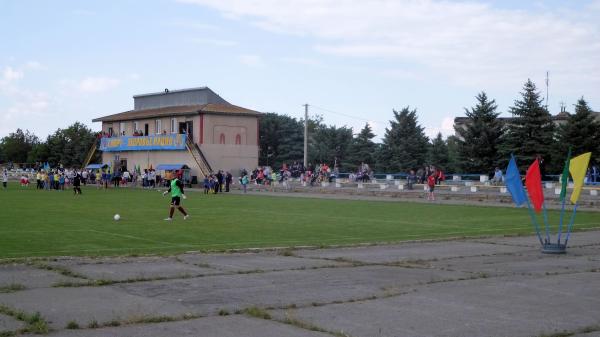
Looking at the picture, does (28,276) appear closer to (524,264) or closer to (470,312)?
(470,312)

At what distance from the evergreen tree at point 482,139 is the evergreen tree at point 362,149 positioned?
23.8 metres

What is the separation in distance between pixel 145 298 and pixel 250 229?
482 inches

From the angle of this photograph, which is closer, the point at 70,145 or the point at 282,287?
the point at 282,287

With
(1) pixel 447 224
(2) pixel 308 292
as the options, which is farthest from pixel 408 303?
(1) pixel 447 224

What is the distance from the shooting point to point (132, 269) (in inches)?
483

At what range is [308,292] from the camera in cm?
Result: 1023

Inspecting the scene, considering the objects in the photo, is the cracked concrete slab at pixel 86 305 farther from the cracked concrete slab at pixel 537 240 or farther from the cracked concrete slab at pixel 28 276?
the cracked concrete slab at pixel 537 240

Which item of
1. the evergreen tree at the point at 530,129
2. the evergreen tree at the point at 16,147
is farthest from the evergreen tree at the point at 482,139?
the evergreen tree at the point at 16,147

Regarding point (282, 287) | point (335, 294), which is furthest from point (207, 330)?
point (282, 287)

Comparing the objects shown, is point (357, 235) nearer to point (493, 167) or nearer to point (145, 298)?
point (145, 298)

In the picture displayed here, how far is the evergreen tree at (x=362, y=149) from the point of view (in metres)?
81.5

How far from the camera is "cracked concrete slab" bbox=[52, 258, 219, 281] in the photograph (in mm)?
11516

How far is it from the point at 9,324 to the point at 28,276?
Result: 145 inches

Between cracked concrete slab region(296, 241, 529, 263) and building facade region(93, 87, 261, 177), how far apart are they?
53.0 metres
